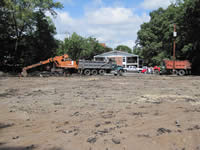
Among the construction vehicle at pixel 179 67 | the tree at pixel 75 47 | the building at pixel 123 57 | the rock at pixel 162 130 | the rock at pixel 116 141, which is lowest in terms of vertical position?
the rock at pixel 116 141

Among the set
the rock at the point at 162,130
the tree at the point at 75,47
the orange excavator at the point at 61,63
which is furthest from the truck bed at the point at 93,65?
the tree at the point at 75,47

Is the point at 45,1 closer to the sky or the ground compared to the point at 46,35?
closer to the sky

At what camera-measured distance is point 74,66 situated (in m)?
25.4

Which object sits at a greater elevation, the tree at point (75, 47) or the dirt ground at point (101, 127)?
the tree at point (75, 47)

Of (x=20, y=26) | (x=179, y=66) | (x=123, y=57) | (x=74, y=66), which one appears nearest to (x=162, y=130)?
(x=74, y=66)

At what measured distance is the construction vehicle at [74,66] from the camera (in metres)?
24.4

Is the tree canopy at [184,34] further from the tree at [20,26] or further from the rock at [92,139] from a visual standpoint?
the rock at [92,139]

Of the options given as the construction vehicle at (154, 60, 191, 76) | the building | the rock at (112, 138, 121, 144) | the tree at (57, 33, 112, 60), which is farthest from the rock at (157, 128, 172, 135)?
the building

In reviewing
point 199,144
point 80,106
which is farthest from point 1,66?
point 199,144

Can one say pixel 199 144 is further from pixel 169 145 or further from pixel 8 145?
pixel 8 145

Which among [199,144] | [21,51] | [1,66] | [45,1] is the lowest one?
[199,144]

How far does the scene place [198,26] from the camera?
29453 mm

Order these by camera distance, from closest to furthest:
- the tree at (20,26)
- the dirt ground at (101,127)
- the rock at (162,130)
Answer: the dirt ground at (101,127)
the rock at (162,130)
the tree at (20,26)

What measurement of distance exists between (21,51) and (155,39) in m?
36.3
